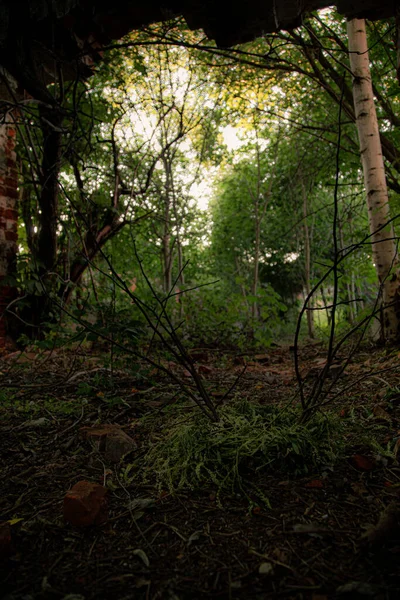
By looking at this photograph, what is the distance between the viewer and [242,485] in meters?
1.29

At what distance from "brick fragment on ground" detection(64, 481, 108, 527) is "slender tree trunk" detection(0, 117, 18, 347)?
3506 millimetres

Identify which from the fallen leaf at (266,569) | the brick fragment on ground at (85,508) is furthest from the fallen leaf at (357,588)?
the brick fragment on ground at (85,508)

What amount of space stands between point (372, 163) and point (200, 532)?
3890 millimetres

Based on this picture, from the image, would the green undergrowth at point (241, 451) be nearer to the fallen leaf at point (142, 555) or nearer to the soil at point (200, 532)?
the soil at point (200, 532)

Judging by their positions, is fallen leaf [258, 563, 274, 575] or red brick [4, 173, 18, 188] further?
red brick [4, 173, 18, 188]

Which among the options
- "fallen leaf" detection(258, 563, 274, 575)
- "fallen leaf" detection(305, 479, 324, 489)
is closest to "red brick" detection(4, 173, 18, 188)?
"fallen leaf" detection(305, 479, 324, 489)

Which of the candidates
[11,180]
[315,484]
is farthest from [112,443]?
[11,180]

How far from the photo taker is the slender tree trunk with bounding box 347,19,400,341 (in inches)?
140

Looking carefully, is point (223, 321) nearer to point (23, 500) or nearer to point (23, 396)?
point (23, 396)

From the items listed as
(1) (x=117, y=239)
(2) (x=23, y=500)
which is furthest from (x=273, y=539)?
(1) (x=117, y=239)

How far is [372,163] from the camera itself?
371cm

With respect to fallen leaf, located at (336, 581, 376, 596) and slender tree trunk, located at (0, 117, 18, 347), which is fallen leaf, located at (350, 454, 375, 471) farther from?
slender tree trunk, located at (0, 117, 18, 347)

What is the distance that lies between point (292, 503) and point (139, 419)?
1116 millimetres

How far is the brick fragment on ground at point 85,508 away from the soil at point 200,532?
0.02m
